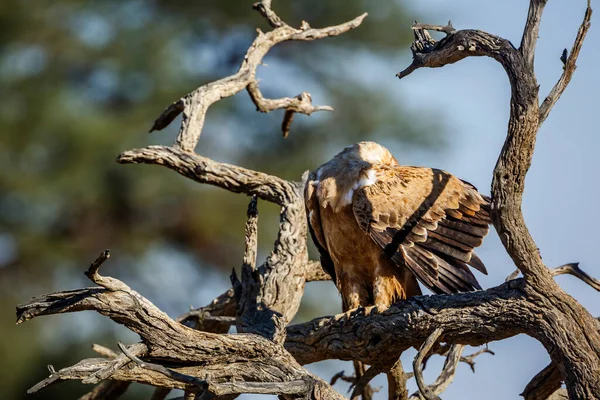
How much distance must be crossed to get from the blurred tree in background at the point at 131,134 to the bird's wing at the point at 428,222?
539 cm

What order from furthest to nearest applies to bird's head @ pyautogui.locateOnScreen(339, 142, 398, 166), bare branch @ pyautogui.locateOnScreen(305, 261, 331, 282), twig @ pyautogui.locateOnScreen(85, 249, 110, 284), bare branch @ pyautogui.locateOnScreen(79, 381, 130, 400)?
bare branch @ pyautogui.locateOnScreen(79, 381, 130, 400) < bare branch @ pyautogui.locateOnScreen(305, 261, 331, 282) < bird's head @ pyautogui.locateOnScreen(339, 142, 398, 166) < twig @ pyautogui.locateOnScreen(85, 249, 110, 284)

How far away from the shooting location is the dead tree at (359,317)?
2971 millimetres

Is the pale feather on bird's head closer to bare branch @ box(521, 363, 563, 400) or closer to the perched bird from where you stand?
the perched bird

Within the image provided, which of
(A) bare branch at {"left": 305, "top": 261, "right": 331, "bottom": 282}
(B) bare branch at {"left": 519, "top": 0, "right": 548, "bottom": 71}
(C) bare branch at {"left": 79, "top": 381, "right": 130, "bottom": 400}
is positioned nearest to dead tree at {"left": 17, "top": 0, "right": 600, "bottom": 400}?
(B) bare branch at {"left": 519, "top": 0, "right": 548, "bottom": 71}

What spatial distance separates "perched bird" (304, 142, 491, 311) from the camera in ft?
13.5

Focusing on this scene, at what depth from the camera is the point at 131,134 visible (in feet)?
33.9

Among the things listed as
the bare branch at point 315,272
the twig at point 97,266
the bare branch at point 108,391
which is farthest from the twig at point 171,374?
the bare branch at point 108,391

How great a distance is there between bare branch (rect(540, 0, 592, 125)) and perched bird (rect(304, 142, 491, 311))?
119 cm

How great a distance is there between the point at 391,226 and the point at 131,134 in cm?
661

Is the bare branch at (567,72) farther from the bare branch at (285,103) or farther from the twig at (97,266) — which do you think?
the bare branch at (285,103)

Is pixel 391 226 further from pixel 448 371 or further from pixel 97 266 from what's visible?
pixel 97 266

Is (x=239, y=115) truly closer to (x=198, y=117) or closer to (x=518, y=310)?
(x=198, y=117)

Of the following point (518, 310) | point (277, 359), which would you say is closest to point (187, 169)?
point (277, 359)

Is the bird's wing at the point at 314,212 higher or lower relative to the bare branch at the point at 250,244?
higher
